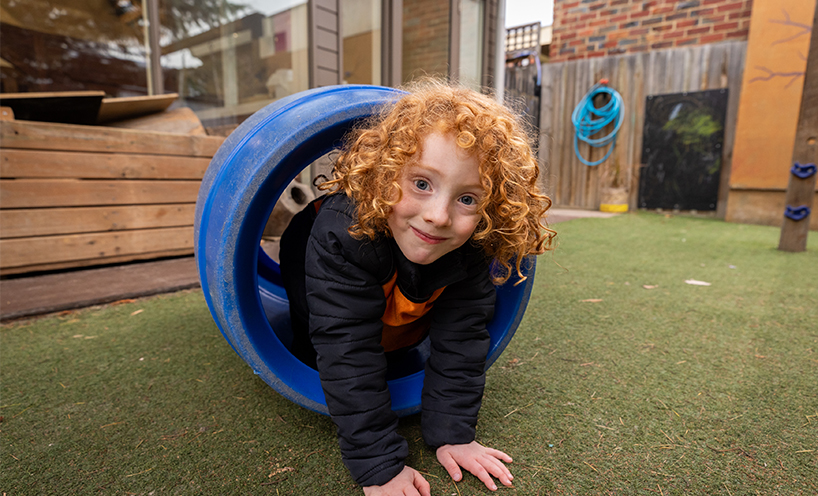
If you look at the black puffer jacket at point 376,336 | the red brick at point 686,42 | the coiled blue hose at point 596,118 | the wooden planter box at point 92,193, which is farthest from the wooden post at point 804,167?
the wooden planter box at point 92,193

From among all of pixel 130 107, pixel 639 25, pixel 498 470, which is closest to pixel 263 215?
pixel 498 470

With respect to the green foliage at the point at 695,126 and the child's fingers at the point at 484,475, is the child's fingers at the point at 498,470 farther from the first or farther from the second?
the green foliage at the point at 695,126

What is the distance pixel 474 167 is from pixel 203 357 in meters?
1.17

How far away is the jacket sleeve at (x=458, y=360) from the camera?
1.06m

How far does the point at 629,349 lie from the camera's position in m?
1.62

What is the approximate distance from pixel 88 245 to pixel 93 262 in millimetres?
109

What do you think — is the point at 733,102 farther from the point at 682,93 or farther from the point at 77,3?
the point at 77,3

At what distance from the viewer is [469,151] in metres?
0.90

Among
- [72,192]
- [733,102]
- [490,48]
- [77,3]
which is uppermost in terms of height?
[77,3]

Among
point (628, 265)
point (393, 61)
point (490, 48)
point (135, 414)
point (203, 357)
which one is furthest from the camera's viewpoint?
point (490, 48)

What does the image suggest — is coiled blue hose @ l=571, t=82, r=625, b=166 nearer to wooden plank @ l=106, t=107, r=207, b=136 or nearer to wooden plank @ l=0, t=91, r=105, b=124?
wooden plank @ l=106, t=107, r=207, b=136

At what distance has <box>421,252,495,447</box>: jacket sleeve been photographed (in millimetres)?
1057

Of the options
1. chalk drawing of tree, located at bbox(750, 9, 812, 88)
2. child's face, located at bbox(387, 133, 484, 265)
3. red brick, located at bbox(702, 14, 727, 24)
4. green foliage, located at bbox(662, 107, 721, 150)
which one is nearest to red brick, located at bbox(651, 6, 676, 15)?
red brick, located at bbox(702, 14, 727, 24)

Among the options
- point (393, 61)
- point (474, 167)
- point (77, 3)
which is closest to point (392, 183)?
point (474, 167)
